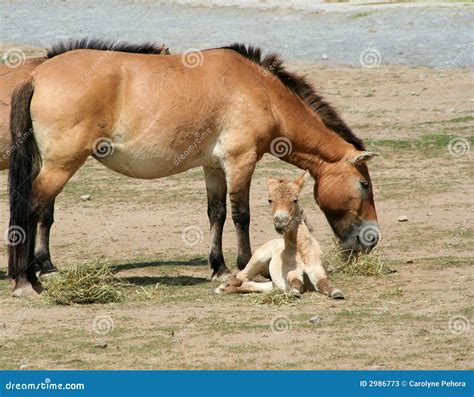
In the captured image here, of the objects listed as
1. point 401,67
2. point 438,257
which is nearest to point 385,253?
point 438,257

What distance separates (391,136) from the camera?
768 inches

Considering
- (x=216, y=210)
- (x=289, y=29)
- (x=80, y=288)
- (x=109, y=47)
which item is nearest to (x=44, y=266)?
(x=80, y=288)

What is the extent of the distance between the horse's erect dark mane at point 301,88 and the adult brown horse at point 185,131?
1cm

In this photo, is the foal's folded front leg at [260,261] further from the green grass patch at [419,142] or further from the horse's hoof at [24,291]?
the green grass patch at [419,142]

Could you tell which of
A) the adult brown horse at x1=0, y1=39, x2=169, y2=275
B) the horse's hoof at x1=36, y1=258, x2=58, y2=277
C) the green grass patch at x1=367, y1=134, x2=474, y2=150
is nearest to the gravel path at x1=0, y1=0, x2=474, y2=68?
the green grass patch at x1=367, y1=134, x2=474, y2=150

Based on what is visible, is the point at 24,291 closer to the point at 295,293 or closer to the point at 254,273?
the point at 254,273

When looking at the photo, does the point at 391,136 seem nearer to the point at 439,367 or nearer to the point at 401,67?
the point at 401,67

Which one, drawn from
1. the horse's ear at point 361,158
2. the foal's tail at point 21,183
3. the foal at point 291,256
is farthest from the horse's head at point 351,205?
the foal's tail at point 21,183

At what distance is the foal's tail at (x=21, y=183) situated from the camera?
1162cm

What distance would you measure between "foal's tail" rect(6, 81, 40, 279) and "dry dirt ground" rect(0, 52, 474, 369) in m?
0.48

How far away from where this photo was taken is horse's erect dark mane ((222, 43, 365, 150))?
12789 millimetres

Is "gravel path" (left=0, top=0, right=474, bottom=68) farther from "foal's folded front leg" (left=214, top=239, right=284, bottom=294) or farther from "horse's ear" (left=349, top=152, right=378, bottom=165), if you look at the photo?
"foal's folded front leg" (left=214, top=239, right=284, bottom=294)

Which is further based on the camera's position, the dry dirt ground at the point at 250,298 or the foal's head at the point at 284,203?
the foal's head at the point at 284,203

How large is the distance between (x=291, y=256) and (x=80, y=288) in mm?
1929
